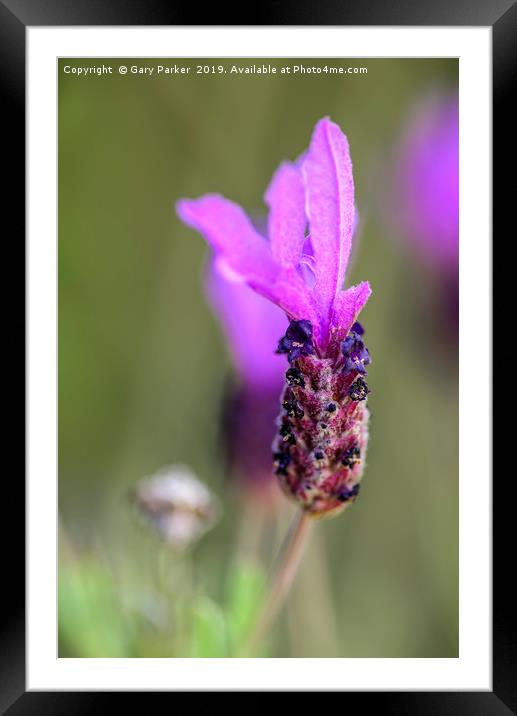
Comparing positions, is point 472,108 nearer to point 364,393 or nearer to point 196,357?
point 364,393

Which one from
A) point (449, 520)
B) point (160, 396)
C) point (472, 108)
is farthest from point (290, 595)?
point (472, 108)

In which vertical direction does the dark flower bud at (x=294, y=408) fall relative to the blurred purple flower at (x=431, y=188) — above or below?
below

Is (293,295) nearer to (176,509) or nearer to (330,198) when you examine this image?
(330,198)

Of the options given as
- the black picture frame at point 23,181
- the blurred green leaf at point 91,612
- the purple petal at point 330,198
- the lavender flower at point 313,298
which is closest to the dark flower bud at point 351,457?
the lavender flower at point 313,298

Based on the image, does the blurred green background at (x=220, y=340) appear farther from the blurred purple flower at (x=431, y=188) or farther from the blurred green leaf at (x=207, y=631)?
the blurred green leaf at (x=207, y=631)

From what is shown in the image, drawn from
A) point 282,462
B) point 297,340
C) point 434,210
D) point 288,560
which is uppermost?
point 434,210

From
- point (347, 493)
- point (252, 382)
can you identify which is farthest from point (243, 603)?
point (347, 493)
